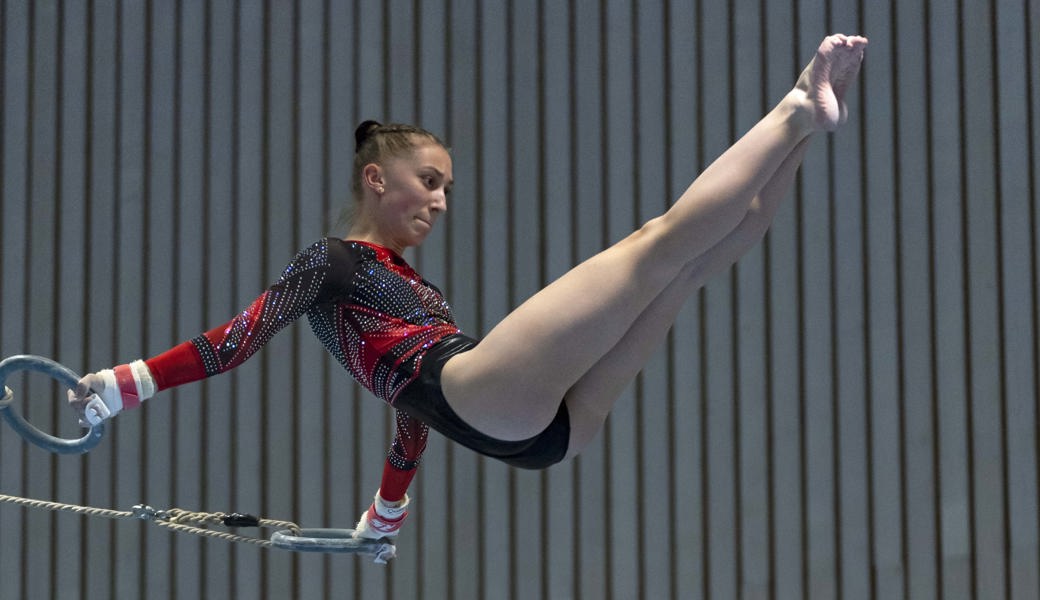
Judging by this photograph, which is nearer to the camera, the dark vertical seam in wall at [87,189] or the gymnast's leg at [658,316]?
the gymnast's leg at [658,316]

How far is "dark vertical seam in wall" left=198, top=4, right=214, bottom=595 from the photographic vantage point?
468 centimetres

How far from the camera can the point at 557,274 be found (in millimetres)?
4648

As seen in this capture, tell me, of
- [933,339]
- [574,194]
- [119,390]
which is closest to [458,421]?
[119,390]

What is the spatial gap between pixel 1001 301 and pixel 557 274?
161 centimetres

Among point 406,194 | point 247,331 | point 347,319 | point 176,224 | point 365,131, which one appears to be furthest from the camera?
point 176,224

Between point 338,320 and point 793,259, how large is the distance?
2.52 m

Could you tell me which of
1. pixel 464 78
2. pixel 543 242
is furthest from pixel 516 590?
pixel 464 78

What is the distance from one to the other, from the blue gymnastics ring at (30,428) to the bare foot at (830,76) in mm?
1368

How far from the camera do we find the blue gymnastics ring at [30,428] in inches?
91.4

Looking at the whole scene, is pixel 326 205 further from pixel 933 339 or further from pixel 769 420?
pixel 933 339

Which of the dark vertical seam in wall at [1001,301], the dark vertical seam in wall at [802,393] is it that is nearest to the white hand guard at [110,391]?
the dark vertical seam in wall at [802,393]

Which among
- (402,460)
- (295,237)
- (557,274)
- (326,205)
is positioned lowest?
(402,460)

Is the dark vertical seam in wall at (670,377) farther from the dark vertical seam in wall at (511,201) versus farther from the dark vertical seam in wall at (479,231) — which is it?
the dark vertical seam in wall at (479,231)

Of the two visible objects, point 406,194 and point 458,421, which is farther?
point 406,194
